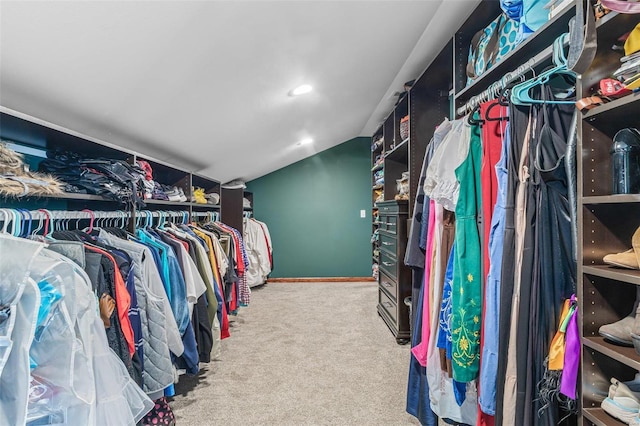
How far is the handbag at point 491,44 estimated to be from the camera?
1430 mm

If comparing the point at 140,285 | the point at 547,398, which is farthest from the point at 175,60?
the point at 547,398

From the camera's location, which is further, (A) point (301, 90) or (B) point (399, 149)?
(B) point (399, 149)

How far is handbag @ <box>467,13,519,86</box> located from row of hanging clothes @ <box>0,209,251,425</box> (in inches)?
69.2

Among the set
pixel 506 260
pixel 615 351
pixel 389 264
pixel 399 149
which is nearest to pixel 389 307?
pixel 389 264

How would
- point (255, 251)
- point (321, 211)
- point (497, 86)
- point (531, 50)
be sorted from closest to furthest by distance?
point (531, 50)
point (497, 86)
point (255, 251)
point (321, 211)

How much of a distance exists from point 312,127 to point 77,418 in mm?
3216

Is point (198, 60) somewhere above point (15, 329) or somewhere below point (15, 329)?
above

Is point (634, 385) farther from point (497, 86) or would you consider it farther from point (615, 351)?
point (497, 86)

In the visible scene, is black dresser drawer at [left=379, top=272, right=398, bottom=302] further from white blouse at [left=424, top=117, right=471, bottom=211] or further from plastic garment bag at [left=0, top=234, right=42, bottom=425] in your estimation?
plastic garment bag at [left=0, top=234, right=42, bottom=425]

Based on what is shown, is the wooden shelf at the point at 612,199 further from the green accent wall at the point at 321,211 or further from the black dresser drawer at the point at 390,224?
the green accent wall at the point at 321,211

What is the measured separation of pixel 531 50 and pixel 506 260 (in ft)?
2.52

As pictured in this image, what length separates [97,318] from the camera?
3.79ft

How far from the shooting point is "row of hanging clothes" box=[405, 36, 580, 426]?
1.01 metres

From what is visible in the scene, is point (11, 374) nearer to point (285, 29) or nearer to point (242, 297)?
point (285, 29)
